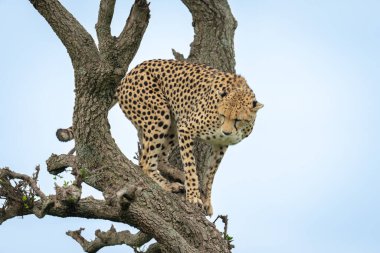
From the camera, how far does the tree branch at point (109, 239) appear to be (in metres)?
11.3

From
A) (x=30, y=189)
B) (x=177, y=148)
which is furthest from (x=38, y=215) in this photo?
(x=177, y=148)

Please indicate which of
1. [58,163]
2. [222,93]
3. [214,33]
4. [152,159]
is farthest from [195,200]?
[214,33]

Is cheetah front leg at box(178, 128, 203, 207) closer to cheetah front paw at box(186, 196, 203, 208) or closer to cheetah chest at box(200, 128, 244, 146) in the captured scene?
cheetah front paw at box(186, 196, 203, 208)

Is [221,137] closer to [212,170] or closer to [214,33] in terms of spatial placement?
[212,170]

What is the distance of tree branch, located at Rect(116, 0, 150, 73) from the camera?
30.3 feet

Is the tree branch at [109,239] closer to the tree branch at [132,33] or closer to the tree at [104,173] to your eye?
the tree at [104,173]

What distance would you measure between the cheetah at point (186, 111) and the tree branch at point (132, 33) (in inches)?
76.6

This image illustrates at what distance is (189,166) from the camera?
36.7ft

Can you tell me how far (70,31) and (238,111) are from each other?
2430mm

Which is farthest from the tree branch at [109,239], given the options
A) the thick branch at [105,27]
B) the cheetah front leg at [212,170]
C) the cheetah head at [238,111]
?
the thick branch at [105,27]

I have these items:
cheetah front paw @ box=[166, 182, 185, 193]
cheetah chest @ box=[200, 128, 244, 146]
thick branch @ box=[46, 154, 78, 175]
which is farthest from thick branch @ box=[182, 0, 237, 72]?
thick branch @ box=[46, 154, 78, 175]

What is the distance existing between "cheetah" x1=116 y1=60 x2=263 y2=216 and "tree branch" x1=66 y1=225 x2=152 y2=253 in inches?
29.4

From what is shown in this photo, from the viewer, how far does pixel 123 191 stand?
28.1 feet

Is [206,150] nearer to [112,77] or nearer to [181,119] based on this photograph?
[181,119]
